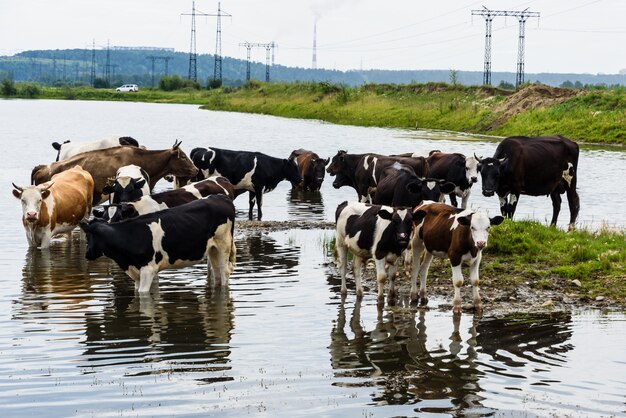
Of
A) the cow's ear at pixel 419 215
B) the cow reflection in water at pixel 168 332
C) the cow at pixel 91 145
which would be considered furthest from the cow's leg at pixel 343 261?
the cow at pixel 91 145

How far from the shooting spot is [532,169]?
70.2 feet

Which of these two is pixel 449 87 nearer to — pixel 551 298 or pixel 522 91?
pixel 522 91

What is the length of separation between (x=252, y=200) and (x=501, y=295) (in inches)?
407

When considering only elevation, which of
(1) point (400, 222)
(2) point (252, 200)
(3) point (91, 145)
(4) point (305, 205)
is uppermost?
(3) point (91, 145)

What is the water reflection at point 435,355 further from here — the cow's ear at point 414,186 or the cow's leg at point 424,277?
the cow's ear at point 414,186

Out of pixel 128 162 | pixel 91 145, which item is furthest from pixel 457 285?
pixel 91 145

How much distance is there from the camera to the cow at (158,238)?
14320 mm

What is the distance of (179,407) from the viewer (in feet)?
32.1

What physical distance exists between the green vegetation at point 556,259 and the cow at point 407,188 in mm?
1229

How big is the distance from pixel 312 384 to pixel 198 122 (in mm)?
63247

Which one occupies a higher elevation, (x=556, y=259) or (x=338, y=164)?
(x=338, y=164)

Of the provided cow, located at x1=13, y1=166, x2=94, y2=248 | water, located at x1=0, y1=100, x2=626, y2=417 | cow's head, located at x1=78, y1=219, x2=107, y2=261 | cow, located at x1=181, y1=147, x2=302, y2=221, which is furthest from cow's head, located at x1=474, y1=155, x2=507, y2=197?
cow's head, located at x1=78, y1=219, x2=107, y2=261

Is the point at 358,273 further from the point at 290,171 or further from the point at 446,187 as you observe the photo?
the point at 290,171

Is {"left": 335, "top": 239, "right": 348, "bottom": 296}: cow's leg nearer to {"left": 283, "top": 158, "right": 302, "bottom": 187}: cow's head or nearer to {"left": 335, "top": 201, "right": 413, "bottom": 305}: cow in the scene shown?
{"left": 335, "top": 201, "right": 413, "bottom": 305}: cow
